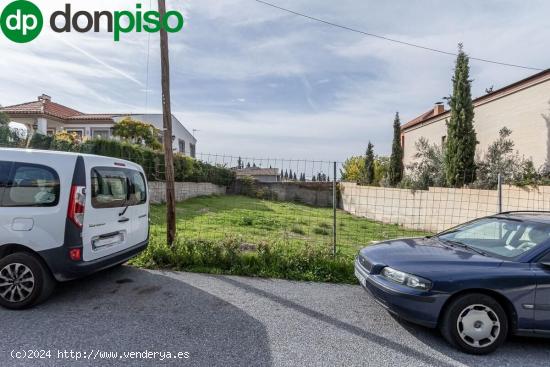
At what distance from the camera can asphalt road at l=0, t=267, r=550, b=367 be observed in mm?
2959

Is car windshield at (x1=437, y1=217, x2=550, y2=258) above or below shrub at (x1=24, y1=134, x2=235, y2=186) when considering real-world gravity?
below

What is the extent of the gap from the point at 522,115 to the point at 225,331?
15108 millimetres

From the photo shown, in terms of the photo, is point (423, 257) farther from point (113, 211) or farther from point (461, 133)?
point (461, 133)

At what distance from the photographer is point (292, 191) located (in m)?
27.7

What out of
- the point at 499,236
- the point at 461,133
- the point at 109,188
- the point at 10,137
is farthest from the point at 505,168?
the point at 10,137

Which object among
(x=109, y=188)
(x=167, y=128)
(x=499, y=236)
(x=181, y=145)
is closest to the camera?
(x=499, y=236)

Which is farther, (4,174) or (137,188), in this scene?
(137,188)

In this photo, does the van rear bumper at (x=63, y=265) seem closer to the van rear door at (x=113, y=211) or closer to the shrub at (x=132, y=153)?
the van rear door at (x=113, y=211)

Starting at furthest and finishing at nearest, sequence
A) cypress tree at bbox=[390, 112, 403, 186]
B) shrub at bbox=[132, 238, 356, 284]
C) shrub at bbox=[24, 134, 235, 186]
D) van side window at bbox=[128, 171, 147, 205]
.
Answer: cypress tree at bbox=[390, 112, 403, 186] < shrub at bbox=[24, 134, 235, 186] < shrub at bbox=[132, 238, 356, 284] < van side window at bbox=[128, 171, 147, 205]

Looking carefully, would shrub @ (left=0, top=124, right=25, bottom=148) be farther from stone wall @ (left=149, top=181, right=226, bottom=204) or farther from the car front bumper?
the car front bumper

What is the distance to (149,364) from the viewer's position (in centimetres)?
279

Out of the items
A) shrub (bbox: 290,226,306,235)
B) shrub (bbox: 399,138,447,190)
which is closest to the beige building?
shrub (bbox: 399,138,447,190)

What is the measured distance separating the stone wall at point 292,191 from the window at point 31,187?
77.3 ft

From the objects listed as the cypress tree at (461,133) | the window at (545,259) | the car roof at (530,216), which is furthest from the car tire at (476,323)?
the cypress tree at (461,133)
